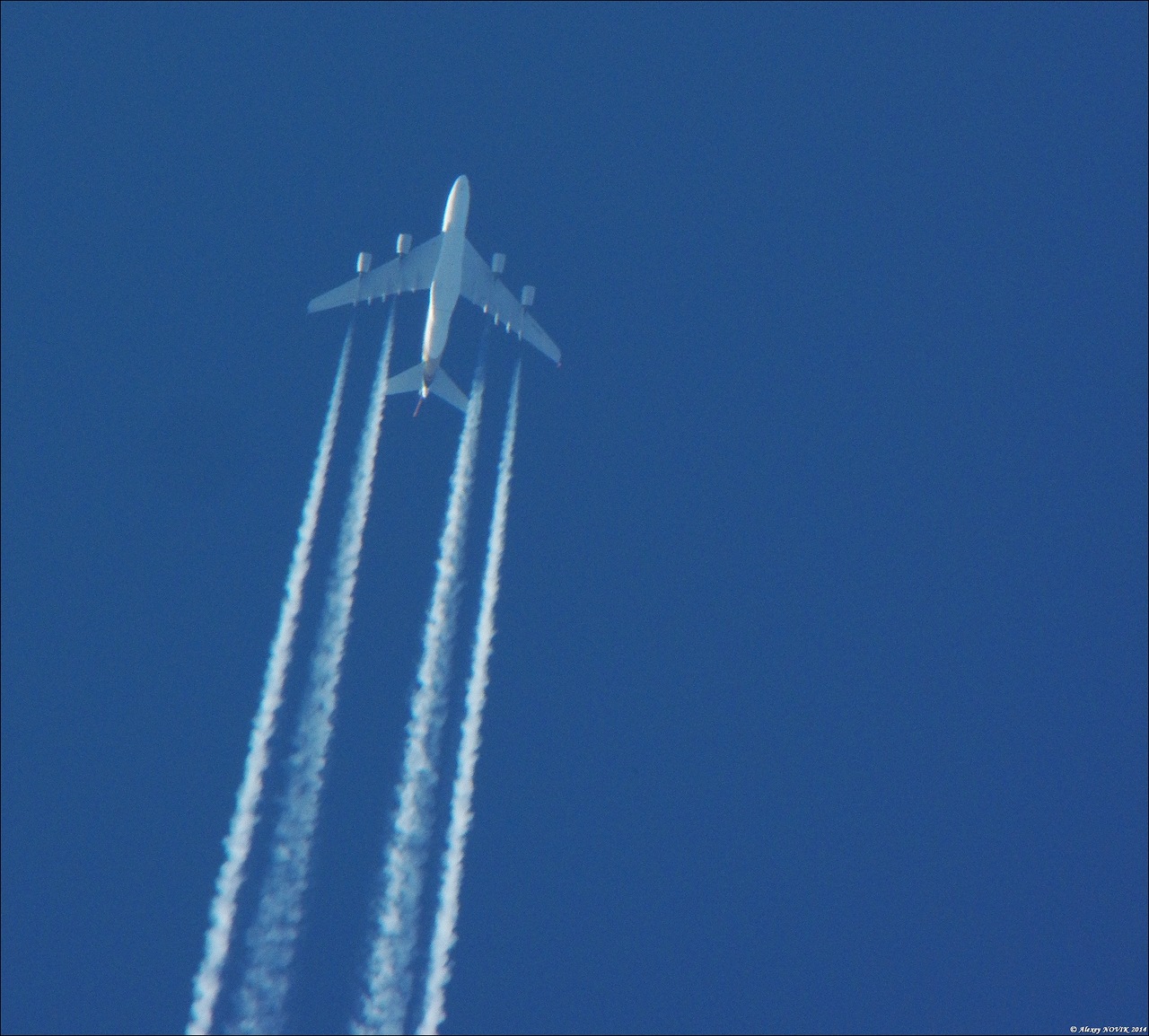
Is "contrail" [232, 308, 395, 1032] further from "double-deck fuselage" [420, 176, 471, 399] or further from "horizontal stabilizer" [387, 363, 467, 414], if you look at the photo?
"double-deck fuselage" [420, 176, 471, 399]

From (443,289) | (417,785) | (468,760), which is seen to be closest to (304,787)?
(417,785)

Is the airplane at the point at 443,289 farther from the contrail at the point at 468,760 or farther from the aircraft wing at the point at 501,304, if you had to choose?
the contrail at the point at 468,760

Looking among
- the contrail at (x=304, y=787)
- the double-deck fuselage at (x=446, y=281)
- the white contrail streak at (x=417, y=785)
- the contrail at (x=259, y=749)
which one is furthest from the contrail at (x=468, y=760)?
the contrail at (x=259, y=749)

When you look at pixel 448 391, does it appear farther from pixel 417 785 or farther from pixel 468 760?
pixel 417 785

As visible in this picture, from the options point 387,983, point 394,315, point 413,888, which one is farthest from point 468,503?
point 387,983

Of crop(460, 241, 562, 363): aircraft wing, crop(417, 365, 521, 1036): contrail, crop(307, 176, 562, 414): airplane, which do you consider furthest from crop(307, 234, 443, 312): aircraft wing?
crop(417, 365, 521, 1036): contrail

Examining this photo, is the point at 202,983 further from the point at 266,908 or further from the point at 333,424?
the point at 333,424
